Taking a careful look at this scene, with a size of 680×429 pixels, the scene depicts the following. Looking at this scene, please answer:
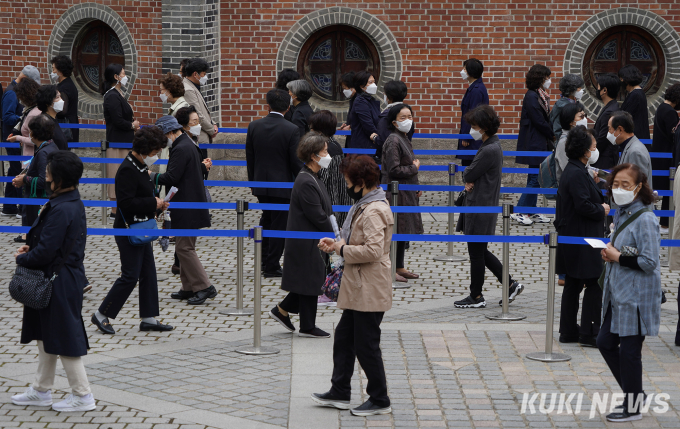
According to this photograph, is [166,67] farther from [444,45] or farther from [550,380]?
[550,380]

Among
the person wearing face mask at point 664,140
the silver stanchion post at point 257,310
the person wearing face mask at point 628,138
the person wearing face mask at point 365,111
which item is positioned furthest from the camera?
the person wearing face mask at point 664,140

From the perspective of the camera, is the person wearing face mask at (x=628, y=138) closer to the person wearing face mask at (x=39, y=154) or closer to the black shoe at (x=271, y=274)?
the black shoe at (x=271, y=274)

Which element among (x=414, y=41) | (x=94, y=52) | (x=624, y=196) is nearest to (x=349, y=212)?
(x=624, y=196)

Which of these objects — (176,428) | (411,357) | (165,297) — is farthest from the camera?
(165,297)

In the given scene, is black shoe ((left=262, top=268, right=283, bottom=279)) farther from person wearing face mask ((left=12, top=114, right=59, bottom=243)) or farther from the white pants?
the white pants

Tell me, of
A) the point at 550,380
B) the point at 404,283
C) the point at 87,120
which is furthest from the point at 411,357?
the point at 87,120

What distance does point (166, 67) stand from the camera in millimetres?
15266

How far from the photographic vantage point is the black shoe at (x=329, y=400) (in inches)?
257

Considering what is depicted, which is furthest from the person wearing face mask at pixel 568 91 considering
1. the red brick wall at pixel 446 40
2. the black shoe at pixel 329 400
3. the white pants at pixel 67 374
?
the white pants at pixel 67 374

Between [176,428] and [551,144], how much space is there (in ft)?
28.8

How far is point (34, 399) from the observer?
6.58 metres

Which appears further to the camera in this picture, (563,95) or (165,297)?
(563,95)

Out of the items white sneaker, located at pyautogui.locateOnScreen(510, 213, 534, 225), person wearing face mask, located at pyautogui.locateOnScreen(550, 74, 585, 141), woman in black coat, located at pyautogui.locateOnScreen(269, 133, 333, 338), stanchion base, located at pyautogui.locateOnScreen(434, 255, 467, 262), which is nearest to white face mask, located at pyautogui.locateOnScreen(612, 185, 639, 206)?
woman in black coat, located at pyautogui.locateOnScreen(269, 133, 333, 338)

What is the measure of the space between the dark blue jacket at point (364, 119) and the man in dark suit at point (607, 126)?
2660 mm
